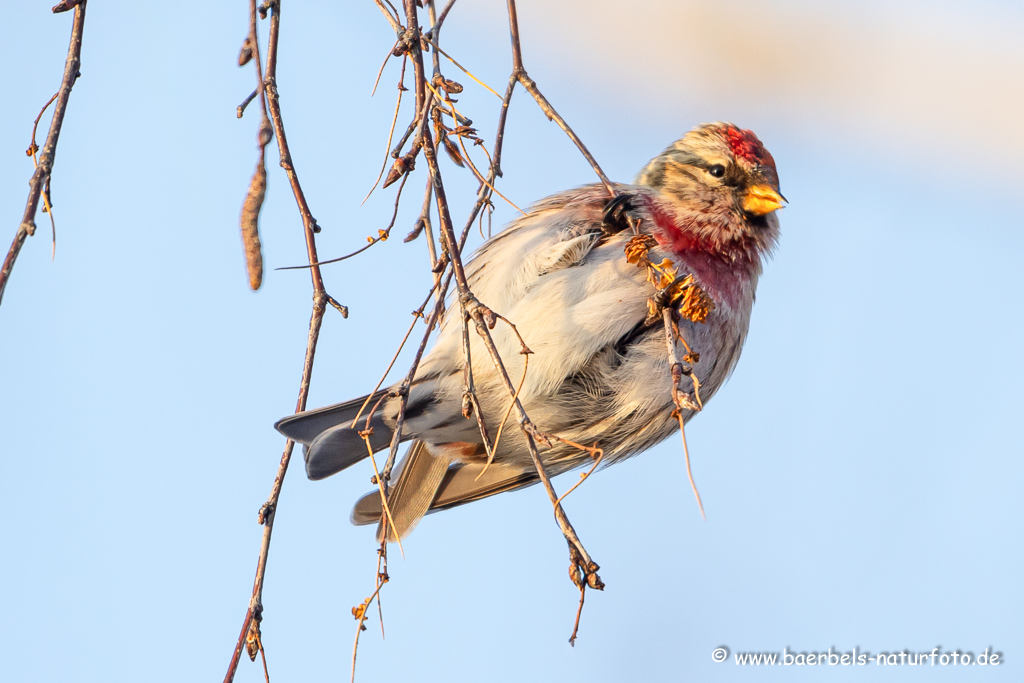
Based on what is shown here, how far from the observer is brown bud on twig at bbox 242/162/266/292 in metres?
1.70

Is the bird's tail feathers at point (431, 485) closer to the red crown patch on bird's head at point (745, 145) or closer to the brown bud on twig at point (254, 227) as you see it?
the red crown patch on bird's head at point (745, 145)

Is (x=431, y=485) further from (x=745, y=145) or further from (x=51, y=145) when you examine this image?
(x=51, y=145)

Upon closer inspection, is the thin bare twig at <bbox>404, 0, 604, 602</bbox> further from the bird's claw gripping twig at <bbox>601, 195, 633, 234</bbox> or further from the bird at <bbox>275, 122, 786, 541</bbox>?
the bird's claw gripping twig at <bbox>601, 195, 633, 234</bbox>

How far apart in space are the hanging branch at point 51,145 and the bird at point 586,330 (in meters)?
0.78

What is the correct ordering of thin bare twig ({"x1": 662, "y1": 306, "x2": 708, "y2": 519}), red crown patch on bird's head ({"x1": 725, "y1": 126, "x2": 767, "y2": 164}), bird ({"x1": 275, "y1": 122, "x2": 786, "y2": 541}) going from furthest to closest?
red crown patch on bird's head ({"x1": 725, "y1": 126, "x2": 767, "y2": 164}) → bird ({"x1": 275, "y1": 122, "x2": 786, "y2": 541}) → thin bare twig ({"x1": 662, "y1": 306, "x2": 708, "y2": 519})

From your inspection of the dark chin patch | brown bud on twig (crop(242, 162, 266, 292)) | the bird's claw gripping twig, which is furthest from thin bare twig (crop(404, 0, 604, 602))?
the dark chin patch

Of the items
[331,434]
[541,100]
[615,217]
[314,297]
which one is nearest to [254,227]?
[314,297]

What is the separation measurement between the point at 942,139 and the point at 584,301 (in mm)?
1883

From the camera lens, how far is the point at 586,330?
98.9 inches

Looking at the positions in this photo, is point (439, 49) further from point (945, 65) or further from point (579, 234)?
point (945, 65)

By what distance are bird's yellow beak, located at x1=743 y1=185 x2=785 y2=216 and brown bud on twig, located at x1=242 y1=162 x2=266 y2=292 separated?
1.48 m

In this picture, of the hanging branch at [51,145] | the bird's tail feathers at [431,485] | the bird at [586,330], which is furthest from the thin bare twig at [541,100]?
the bird's tail feathers at [431,485]

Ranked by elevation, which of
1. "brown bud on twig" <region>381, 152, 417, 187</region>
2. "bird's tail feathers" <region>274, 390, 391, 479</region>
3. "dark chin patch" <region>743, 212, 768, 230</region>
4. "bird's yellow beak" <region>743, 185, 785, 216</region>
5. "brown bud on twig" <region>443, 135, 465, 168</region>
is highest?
"bird's yellow beak" <region>743, 185, 785, 216</region>

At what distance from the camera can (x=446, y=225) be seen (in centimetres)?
178
